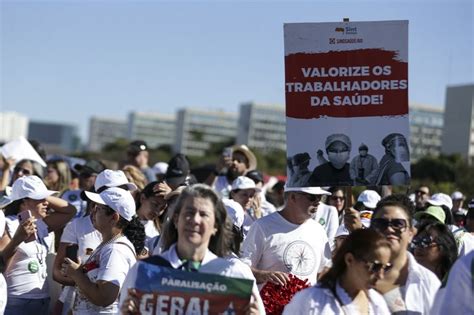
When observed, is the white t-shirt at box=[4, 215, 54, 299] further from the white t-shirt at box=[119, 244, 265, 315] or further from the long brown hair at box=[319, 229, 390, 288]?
the long brown hair at box=[319, 229, 390, 288]

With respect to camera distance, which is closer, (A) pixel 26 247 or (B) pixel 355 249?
(B) pixel 355 249

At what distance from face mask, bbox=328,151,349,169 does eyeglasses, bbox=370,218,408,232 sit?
1.12 metres

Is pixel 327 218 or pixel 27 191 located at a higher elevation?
pixel 27 191

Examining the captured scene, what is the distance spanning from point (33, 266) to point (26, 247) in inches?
6.4

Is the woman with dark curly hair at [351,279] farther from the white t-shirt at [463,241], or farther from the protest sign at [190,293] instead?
the white t-shirt at [463,241]

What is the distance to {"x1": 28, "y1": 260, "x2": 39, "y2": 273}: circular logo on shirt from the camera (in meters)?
7.58

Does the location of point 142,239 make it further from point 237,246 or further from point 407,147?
point 407,147

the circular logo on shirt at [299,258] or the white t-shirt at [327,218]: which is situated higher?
the white t-shirt at [327,218]

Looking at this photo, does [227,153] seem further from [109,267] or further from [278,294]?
[109,267]

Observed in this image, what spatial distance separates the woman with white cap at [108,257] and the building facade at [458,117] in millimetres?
64862

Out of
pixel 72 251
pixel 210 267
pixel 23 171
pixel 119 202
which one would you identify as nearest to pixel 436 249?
pixel 210 267

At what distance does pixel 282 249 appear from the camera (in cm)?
720

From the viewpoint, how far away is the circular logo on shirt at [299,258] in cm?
717

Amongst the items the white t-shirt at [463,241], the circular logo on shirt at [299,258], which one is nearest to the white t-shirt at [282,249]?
the circular logo on shirt at [299,258]
